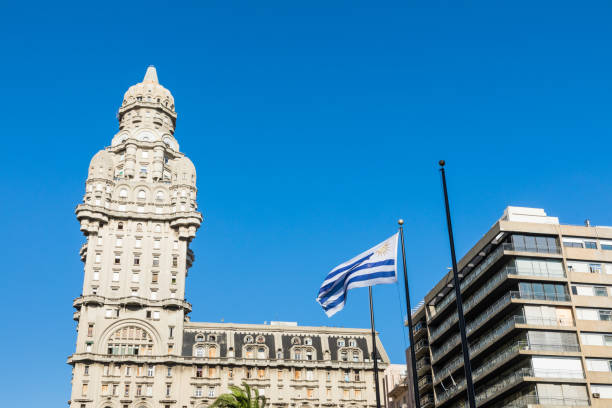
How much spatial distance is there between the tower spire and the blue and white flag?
4620 inches

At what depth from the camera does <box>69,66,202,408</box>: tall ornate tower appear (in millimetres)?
125750

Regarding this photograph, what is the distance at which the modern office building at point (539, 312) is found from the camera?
262ft

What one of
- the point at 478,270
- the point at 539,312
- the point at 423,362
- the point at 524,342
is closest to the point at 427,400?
the point at 423,362

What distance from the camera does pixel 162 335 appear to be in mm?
130625

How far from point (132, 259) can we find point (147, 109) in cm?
3571

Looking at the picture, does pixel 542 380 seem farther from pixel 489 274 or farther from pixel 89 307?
pixel 89 307

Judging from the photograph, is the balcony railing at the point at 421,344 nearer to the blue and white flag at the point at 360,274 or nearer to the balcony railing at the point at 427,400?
the balcony railing at the point at 427,400

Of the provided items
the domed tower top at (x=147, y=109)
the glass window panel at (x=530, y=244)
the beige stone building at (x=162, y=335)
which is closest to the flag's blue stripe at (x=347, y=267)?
the glass window panel at (x=530, y=244)

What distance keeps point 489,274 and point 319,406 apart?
167 feet

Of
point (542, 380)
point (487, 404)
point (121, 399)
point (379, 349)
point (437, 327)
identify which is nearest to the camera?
point (542, 380)

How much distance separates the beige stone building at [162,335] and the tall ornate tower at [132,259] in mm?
185

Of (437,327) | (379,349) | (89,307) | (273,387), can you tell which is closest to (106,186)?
(89,307)

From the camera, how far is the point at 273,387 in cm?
13038

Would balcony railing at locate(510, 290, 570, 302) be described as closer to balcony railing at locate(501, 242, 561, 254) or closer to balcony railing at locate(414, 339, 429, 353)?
balcony railing at locate(501, 242, 561, 254)
